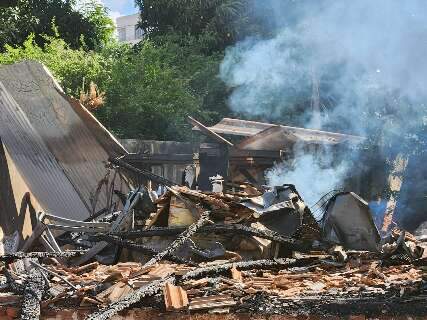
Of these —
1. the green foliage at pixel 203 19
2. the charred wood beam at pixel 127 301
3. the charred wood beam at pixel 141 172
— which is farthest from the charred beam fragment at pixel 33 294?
the green foliage at pixel 203 19

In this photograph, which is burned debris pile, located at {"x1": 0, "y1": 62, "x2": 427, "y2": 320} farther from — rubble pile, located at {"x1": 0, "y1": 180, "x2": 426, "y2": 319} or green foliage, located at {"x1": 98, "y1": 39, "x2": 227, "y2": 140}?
green foliage, located at {"x1": 98, "y1": 39, "x2": 227, "y2": 140}

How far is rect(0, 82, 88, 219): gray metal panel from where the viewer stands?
10.5 metres

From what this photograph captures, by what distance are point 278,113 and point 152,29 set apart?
265 inches

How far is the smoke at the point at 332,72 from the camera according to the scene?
12039 millimetres

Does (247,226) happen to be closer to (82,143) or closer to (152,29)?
(82,143)

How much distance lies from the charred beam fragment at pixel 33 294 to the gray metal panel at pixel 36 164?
5.36m

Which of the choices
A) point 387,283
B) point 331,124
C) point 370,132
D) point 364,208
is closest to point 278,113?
point 331,124

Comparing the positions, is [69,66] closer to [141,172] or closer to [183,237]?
[141,172]

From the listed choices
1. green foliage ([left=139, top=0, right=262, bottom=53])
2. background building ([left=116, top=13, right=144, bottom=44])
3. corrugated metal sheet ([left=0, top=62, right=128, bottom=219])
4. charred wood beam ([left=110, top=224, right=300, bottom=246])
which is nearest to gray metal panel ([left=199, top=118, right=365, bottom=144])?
corrugated metal sheet ([left=0, top=62, right=128, bottom=219])

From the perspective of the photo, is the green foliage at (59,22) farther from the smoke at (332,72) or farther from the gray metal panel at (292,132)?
the gray metal panel at (292,132)

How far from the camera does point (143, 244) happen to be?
284 inches

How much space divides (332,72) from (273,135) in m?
7.26

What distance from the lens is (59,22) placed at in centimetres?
2167

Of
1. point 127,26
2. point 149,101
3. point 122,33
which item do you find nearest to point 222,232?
point 149,101
